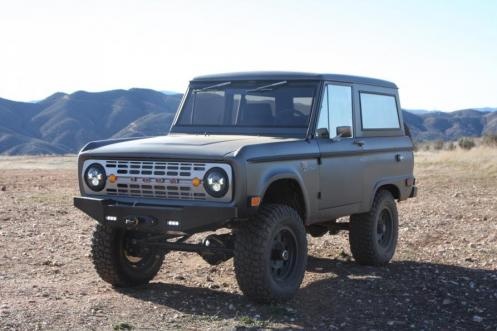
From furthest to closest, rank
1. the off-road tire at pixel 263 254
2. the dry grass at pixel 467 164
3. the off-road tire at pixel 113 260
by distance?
the dry grass at pixel 467 164 < the off-road tire at pixel 113 260 < the off-road tire at pixel 263 254

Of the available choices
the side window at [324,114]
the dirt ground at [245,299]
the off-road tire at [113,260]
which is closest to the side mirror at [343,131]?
the side window at [324,114]

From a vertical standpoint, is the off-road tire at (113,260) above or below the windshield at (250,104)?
below

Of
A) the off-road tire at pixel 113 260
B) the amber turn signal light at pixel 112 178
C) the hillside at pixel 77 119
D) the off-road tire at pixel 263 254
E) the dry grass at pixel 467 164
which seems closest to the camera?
the off-road tire at pixel 263 254

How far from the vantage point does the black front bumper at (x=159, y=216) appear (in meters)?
6.15

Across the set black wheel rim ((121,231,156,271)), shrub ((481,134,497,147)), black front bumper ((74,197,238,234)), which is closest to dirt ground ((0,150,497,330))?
black wheel rim ((121,231,156,271))

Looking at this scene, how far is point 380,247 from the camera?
350 inches

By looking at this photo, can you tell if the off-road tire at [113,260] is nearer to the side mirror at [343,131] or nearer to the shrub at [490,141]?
the side mirror at [343,131]

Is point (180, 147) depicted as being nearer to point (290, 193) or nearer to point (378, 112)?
point (290, 193)

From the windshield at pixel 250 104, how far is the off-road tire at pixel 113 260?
156 centimetres

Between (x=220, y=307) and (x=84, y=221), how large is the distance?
18.3 ft

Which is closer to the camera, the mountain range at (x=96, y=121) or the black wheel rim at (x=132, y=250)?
the black wheel rim at (x=132, y=250)

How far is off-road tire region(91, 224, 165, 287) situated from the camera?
23.4ft

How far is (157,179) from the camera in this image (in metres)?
6.47

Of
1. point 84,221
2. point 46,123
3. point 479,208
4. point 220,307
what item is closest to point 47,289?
point 220,307
